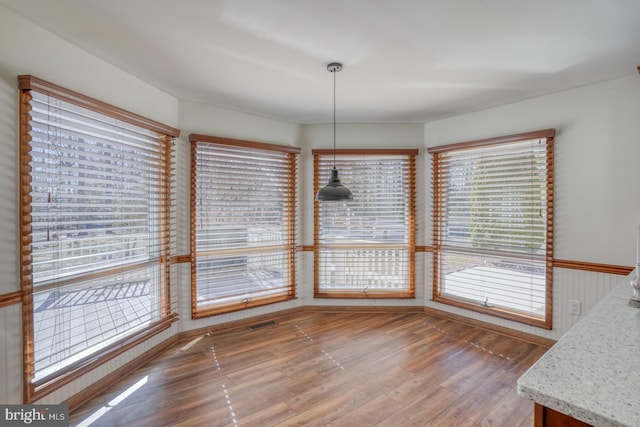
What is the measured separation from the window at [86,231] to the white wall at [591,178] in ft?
12.7

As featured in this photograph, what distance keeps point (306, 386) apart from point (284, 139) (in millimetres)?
2852

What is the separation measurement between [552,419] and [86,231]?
9.50 feet

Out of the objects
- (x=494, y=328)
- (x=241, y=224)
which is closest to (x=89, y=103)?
(x=241, y=224)

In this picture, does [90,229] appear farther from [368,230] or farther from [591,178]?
[591,178]

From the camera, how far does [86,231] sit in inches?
91.9

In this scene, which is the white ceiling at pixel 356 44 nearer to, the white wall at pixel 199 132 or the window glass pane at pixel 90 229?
the white wall at pixel 199 132

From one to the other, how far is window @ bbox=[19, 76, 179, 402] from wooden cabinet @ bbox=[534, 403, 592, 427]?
268 cm

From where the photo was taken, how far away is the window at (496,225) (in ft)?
10.4

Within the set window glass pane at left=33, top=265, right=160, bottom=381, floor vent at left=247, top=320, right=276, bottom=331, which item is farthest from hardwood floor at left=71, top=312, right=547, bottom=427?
window glass pane at left=33, top=265, right=160, bottom=381

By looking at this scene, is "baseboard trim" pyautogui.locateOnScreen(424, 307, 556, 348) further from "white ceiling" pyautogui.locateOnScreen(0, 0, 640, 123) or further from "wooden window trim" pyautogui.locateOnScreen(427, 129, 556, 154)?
"white ceiling" pyautogui.locateOnScreen(0, 0, 640, 123)

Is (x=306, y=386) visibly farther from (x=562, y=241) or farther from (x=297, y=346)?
(x=562, y=241)

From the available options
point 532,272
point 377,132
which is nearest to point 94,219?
point 377,132

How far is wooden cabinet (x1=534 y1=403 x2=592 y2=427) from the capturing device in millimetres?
840

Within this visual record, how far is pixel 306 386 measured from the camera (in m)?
2.43
